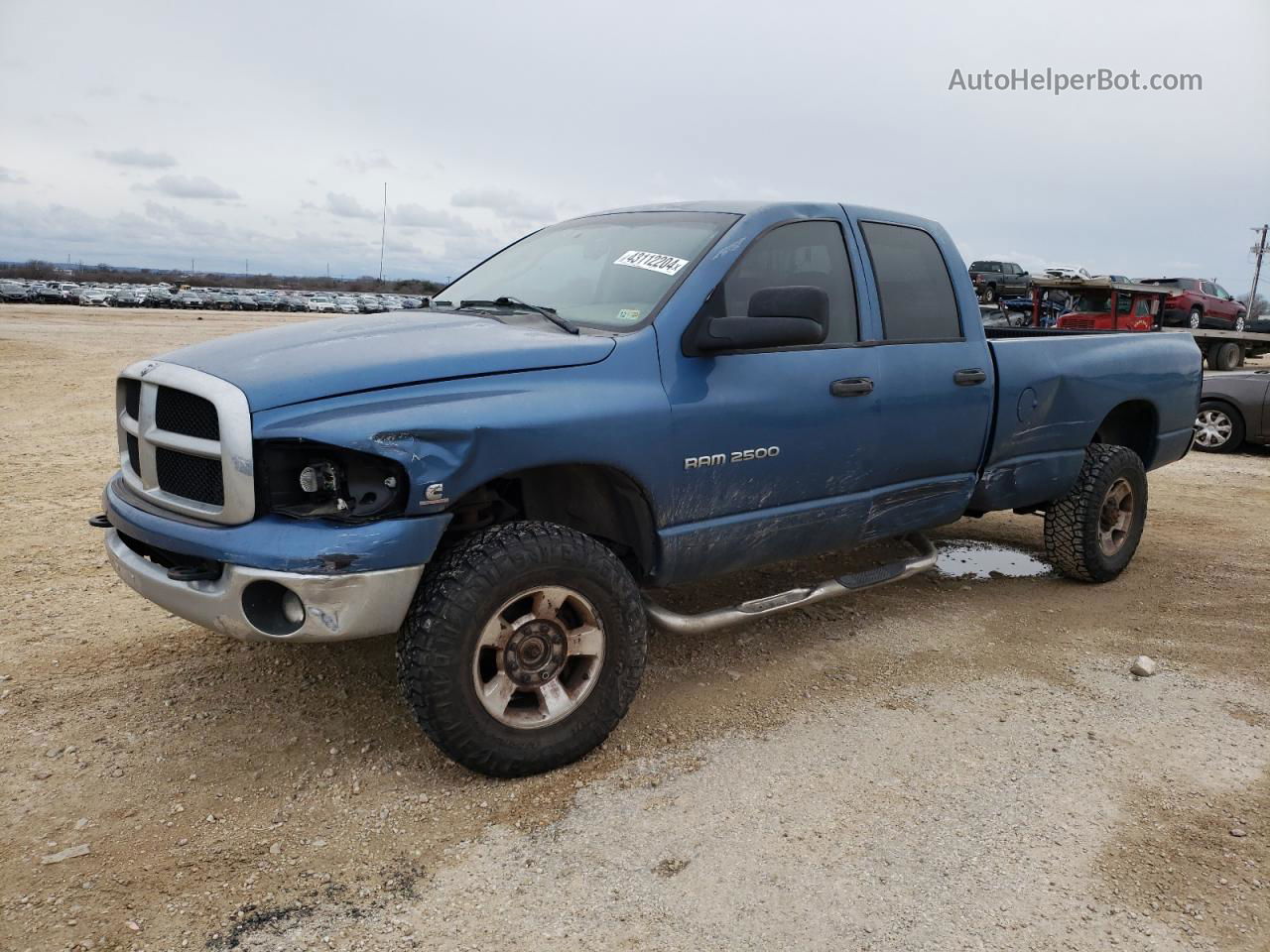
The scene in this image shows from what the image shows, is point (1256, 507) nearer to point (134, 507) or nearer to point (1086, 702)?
point (1086, 702)

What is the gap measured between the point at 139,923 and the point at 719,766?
179cm

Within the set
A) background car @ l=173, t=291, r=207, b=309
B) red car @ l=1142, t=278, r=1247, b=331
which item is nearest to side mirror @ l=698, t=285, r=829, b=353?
red car @ l=1142, t=278, r=1247, b=331

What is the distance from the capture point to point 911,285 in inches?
181

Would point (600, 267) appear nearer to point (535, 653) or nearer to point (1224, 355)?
point (535, 653)

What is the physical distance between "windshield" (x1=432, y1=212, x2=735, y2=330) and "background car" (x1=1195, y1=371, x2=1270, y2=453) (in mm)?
9504

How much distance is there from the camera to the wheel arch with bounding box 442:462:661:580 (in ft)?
11.5

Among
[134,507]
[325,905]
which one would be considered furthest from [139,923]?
[134,507]

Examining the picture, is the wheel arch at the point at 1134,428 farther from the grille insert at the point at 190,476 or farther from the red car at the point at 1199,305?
the red car at the point at 1199,305

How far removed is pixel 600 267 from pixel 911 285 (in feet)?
4.92

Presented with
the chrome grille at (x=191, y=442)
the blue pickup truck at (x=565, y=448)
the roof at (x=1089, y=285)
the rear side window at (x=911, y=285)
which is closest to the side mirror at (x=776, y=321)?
the blue pickup truck at (x=565, y=448)

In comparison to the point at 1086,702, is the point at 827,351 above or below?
above

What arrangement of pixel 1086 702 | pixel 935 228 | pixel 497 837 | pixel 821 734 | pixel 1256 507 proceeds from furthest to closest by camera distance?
pixel 1256 507
pixel 935 228
pixel 1086 702
pixel 821 734
pixel 497 837

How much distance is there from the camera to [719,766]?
343 centimetres

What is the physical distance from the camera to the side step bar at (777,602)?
3.78 meters
